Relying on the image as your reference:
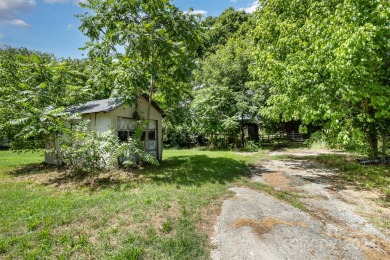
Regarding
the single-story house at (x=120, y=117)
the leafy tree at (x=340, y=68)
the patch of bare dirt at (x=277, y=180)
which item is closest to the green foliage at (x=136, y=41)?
the single-story house at (x=120, y=117)

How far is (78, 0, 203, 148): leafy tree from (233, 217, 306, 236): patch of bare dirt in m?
6.27

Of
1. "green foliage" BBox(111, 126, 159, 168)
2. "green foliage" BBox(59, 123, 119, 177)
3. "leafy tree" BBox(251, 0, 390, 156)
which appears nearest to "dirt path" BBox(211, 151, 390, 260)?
"leafy tree" BBox(251, 0, 390, 156)

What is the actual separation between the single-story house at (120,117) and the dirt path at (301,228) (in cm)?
566

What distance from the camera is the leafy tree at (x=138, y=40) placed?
28.6ft

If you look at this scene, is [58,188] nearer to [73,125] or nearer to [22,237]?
[73,125]

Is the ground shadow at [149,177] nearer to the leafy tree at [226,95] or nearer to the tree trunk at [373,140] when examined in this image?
→ the tree trunk at [373,140]

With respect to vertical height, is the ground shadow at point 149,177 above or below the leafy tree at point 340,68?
below

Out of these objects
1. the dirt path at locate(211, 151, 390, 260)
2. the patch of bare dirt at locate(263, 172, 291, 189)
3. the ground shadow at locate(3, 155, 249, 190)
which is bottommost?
the dirt path at locate(211, 151, 390, 260)

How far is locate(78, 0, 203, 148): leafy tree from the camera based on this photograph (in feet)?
28.6

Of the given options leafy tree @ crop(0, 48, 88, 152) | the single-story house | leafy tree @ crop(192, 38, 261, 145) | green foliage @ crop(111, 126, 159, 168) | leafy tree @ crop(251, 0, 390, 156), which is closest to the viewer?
leafy tree @ crop(251, 0, 390, 156)

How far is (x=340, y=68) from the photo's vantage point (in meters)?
6.61

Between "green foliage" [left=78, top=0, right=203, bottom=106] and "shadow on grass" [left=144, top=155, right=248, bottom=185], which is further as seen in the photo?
"green foliage" [left=78, top=0, right=203, bottom=106]

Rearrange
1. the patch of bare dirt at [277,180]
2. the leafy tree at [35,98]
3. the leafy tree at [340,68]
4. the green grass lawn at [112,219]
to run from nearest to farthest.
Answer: the green grass lawn at [112,219] < the leafy tree at [340,68] < the leafy tree at [35,98] < the patch of bare dirt at [277,180]

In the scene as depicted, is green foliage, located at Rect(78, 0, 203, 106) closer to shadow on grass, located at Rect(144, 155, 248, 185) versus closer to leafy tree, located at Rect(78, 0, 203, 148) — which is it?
leafy tree, located at Rect(78, 0, 203, 148)
